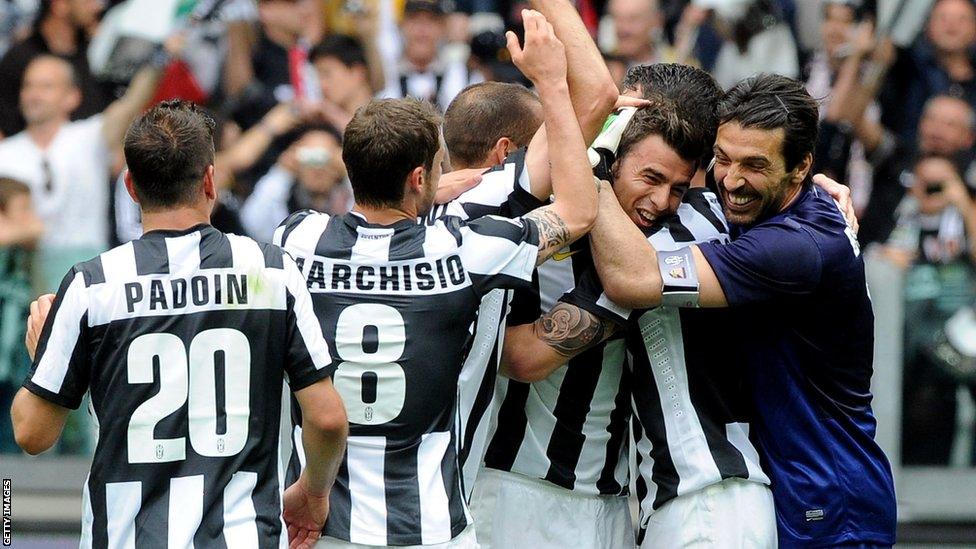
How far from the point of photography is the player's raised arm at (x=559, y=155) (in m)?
3.77

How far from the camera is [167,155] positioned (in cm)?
347

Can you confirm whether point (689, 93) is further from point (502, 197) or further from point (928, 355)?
point (928, 355)

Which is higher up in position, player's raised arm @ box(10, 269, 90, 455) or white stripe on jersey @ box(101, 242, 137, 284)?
white stripe on jersey @ box(101, 242, 137, 284)

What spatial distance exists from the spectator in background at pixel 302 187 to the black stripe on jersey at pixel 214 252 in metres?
4.60

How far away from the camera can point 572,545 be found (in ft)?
13.8

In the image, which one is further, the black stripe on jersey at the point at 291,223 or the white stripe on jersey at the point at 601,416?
the white stripe on jersey at the point at 601,416

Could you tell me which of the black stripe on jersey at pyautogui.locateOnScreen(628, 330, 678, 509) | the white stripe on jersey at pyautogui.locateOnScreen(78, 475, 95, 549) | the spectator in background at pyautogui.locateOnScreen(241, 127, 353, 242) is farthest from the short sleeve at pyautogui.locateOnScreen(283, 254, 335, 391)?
the spectator in background at pyautogui.locateOnScreen(241, 127, 353, 242)

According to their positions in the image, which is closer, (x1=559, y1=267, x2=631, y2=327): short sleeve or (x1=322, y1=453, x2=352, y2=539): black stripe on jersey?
(x1=322, y1=453, x2=352, y2=539): black stripe on jersey

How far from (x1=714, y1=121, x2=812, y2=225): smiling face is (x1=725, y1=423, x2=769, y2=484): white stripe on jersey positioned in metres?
0.61

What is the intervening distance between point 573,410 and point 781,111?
1104 millimetres

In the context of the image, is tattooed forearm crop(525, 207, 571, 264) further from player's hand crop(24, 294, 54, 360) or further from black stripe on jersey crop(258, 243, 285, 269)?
player's hand crop(24, 294, 54, 360)

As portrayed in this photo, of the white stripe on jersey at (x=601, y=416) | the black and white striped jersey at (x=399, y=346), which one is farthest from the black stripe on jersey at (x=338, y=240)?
the white stripe on jersey at (x=601, y=416)

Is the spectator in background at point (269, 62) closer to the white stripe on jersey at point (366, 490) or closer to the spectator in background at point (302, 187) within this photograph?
the spectator in background at point (302, 187)

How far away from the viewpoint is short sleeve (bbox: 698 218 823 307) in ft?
12.5
